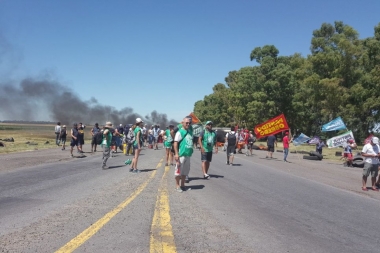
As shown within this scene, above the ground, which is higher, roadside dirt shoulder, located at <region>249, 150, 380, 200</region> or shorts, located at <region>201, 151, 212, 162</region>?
shorts, located at <region>201, 151, 212, 162</region>

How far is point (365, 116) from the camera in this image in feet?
142

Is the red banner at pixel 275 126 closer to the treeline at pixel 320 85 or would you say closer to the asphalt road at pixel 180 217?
the treeline at pixel 320 85

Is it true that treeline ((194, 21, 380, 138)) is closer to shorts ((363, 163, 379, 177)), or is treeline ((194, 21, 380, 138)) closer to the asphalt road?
shorts ((363, 163, 379, 177))

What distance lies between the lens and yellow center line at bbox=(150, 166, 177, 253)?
17.5 feet

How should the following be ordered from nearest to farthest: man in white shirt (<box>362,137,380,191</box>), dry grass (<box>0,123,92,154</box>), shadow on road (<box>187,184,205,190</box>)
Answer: shadow on road (<box>187,184,205,190</box>) → man in white shirt (<box>362,137,380,191</box>) → dry grass (<box>0,123,92,154</box>)

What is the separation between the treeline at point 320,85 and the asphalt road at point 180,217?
29.2 m

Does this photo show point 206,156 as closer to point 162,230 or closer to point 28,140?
point 162,230

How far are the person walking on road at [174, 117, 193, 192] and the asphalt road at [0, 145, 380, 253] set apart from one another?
16.0 inches

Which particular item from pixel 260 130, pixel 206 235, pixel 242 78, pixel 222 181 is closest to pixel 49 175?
pixel 222 181

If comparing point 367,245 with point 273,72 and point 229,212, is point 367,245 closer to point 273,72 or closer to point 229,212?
point 229,212

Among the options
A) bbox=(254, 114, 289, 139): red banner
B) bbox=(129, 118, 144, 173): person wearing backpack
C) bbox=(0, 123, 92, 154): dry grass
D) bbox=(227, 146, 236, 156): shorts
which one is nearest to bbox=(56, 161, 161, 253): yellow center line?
bbox=(129, 118, 144, 173): person wearing backpack

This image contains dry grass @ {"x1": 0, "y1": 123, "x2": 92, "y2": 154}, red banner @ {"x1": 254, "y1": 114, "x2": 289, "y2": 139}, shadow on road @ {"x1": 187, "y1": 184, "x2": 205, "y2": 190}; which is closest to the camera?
shadow on road @ {"x1": 187, "y1": 184, "x2": 205, "y2": 190}

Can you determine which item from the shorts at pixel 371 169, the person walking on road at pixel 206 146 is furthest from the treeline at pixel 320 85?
the person walking on road at pixel 206 146

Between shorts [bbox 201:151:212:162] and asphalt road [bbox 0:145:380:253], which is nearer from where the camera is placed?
asphalt road [bbox 0:145:380:253]
